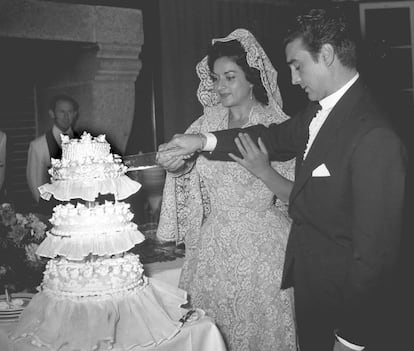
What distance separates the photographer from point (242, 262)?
2738 mm

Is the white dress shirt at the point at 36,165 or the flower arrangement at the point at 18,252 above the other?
the white dress shirt at the point at 36,165

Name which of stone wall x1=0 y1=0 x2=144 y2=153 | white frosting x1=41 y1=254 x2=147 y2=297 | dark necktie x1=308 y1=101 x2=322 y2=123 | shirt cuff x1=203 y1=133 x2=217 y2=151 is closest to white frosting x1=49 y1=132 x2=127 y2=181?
white frosting x1=41 y1=254 x2=147 y2=297

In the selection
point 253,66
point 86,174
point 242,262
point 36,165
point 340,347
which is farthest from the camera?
point 36,165

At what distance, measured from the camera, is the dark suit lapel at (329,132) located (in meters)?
1.98

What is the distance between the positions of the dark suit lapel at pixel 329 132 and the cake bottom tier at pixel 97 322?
62cm

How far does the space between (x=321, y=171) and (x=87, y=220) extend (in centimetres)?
75

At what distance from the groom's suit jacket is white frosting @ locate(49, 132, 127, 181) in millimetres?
617

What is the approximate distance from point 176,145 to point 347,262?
2.95 ft

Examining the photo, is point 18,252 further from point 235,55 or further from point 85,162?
point 235,55

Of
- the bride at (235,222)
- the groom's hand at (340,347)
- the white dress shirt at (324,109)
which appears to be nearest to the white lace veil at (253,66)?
the bride at (235,222)

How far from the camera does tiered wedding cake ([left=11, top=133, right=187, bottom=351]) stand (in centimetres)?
192

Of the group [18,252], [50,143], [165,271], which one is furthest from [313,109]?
[50,143]

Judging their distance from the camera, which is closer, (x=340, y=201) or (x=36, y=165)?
(x=340, y=201)

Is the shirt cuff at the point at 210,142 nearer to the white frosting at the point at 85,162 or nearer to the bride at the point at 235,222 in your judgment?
the bride at the point at 235,222
